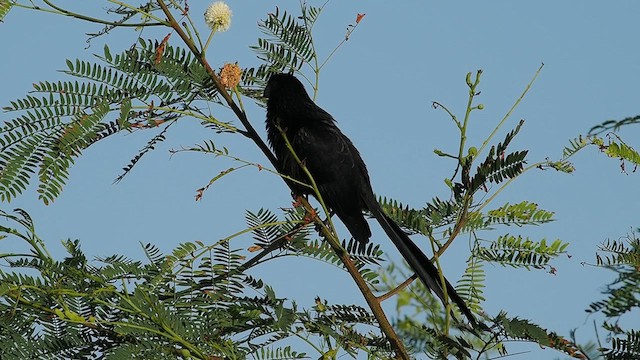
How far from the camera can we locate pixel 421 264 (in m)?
3.21

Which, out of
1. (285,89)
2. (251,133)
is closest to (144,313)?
(251,133)

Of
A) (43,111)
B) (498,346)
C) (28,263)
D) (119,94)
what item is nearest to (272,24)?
(119,94)

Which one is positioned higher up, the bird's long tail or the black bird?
the black bird

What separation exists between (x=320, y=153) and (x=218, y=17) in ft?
5.54

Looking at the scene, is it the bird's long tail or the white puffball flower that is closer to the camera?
the bird's long tail

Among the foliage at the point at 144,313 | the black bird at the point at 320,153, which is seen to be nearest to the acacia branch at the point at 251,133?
the foliage at the point at 144,313

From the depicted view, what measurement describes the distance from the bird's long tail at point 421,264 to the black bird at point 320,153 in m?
0.37

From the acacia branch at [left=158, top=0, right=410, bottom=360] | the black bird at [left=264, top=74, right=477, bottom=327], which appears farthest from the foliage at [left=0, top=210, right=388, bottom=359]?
the black bird at [left=264, top=74, right=477, bottom=327]

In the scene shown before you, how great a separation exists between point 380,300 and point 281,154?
2.22 metres

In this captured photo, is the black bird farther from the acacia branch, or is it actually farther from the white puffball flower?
the acacia branch

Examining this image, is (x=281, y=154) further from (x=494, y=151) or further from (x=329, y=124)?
(x=494, y=151)

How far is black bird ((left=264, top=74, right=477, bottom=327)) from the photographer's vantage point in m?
4.28

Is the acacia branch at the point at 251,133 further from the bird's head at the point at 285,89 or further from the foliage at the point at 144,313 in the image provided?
the bird's head at the point at 285,89

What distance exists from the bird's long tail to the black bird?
370 millimetres
